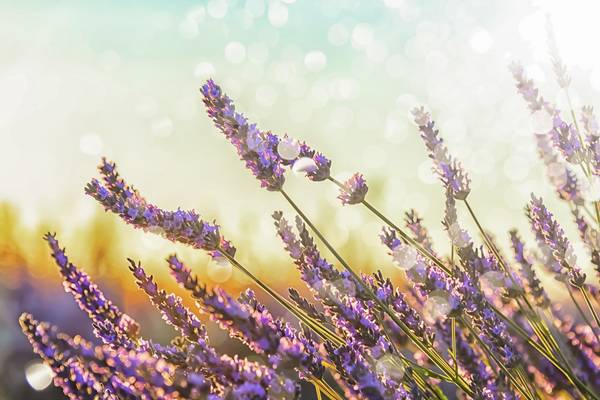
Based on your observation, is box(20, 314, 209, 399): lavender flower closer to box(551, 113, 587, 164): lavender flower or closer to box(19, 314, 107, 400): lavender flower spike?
box(19, 314, 107, 400): lavender flower spike

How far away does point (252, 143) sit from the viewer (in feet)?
6.72

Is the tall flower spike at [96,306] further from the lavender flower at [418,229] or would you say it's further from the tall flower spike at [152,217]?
the lavender flower at [418,229]

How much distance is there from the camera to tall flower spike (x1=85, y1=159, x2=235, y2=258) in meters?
1.97

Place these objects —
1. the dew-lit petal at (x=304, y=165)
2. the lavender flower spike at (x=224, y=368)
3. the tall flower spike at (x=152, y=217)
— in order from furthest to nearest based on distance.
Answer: the dew-lit petal at (x=304, y=165)
the tall flower spike at (x=152, y=217)
the lavender flower spike at (x=224, y=368)

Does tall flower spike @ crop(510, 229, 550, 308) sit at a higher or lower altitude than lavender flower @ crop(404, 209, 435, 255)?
lower

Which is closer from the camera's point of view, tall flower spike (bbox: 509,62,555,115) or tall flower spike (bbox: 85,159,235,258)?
tall flower spike (bbox: 85,159,235,258)

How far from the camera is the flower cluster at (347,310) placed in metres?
1.39

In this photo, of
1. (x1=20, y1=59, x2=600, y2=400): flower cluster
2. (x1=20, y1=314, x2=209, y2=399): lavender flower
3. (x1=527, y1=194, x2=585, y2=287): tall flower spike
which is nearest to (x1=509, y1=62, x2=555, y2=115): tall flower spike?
(x1=20, y1=59, x2=600, y2=400): flower cluster

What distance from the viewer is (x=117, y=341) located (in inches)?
73.0

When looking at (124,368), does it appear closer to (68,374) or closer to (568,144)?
(68,374)

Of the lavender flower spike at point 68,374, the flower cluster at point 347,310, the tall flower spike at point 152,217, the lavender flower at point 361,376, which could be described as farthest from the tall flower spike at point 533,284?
the lavender flower spike at point 68,374

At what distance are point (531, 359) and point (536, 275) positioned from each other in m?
0.50

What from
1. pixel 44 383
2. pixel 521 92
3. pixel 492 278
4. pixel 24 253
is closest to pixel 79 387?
pixel 44 383

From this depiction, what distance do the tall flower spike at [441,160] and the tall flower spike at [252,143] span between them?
47 centimetres
